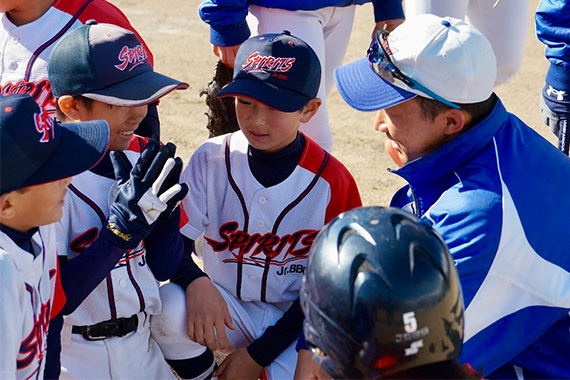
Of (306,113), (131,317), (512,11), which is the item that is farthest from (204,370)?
(512,11)

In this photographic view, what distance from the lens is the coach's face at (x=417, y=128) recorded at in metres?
2.44

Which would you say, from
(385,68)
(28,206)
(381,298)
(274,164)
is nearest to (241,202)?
(274,164)

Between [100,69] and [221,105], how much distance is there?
1.34m

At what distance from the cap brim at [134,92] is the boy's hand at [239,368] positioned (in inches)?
37.4

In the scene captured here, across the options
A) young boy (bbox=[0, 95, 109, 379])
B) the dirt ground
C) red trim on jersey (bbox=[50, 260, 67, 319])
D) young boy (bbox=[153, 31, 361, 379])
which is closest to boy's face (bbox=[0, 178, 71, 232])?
young boy (bbox=[0, 95, 109, 379])

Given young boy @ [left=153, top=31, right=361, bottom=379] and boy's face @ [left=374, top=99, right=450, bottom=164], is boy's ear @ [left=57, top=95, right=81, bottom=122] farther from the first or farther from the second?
boy's face @ [left=374, top=99, right=450, bottom=164]

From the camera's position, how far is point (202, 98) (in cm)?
625

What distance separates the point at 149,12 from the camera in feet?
27.2

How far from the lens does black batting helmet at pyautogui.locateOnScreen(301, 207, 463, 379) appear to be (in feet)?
5.11

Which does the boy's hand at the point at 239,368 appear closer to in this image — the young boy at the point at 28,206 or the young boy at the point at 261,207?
the young boy at the point at 261,207

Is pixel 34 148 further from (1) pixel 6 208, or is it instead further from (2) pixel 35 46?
(2) pixel 35 46

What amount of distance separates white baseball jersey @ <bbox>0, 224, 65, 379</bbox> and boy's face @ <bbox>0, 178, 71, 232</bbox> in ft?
0.20

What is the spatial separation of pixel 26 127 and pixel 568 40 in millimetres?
2715

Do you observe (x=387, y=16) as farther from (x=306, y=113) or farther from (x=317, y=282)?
(x=317, y=282)
